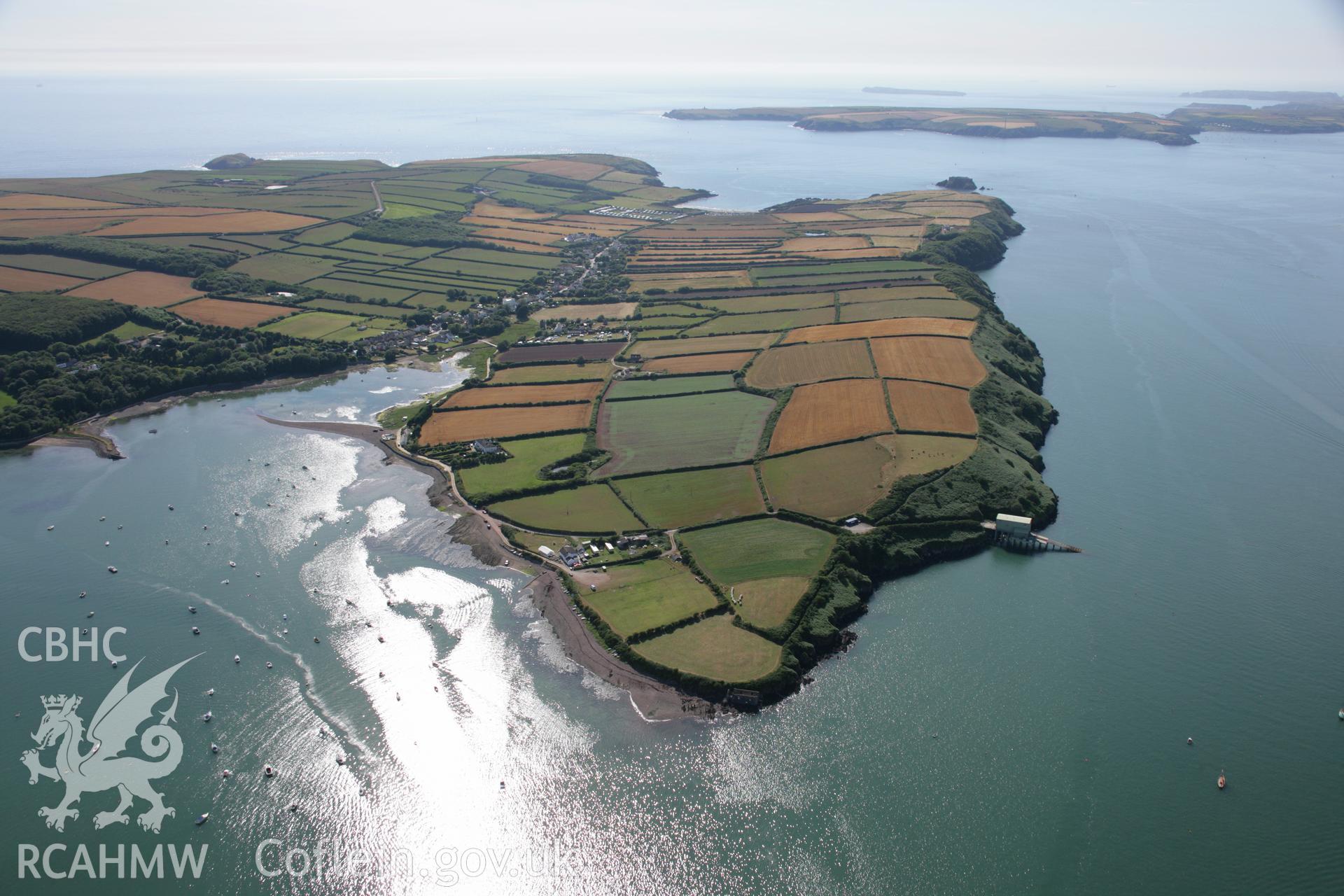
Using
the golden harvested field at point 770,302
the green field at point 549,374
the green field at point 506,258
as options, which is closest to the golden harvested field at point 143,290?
the green field at point 549,374

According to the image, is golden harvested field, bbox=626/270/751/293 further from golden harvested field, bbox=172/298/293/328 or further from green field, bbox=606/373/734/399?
golden harvested field, bbox=172/298/293/328

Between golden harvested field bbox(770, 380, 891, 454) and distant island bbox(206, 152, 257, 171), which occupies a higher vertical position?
distant island bbox(206, 152, 257, 171)

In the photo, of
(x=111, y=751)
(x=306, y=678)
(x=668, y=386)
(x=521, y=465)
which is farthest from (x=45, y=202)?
(x=306, y=678)

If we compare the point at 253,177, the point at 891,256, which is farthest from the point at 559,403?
the point at 253,177

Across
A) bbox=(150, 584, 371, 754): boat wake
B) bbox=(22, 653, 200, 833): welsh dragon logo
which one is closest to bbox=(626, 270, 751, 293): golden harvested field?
bbox=(150, 584, 371, 754): boat wake

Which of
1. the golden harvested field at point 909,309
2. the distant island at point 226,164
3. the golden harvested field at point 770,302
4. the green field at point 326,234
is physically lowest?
the golden harvested field at point 909,309

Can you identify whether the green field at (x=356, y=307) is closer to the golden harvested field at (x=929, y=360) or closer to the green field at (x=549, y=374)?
the green field at (x=549, y=374)
